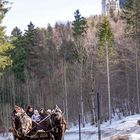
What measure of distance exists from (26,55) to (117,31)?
825 inches

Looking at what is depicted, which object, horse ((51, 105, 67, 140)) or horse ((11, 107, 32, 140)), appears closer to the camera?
horse ((11, 107, 32, 140))

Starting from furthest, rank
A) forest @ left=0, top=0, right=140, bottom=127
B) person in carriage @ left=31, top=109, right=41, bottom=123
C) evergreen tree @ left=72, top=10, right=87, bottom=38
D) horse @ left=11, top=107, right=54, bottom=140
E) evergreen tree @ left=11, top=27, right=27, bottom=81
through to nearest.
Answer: evergreen tree @ left=72, top=10, right=87, bottom=38
evergreen tree @ left=11, top=27, right=27, bottom=81
forest @ left=0, top=0, right=140, bottom=127
person in carriage @ left=31, top=109, right=41, bottom=123
horse @ left=11, top=107, right=54, bottom=140

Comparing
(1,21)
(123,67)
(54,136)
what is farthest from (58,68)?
(54,136)

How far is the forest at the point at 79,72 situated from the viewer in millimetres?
71000

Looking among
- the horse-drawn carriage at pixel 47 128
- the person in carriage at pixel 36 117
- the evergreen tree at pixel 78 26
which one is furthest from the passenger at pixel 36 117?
the evergreen tree at pixel 78 26

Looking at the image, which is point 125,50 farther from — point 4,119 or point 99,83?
point 4,119

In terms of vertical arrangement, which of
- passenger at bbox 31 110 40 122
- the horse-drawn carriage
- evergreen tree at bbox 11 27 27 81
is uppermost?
evergreen tree at bbox 11 27 27 81

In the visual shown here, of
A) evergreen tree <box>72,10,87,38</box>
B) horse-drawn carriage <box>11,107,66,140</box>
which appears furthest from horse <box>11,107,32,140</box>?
evergreen tree <box>72,10,87,38</box>

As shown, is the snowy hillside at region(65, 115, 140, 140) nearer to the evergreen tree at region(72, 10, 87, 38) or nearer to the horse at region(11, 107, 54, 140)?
the horse at region(11, 107, 54, 140)

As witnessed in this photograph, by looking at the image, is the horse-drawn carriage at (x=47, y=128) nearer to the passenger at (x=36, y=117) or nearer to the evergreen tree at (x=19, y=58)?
the passenger at (x=36, y=117)

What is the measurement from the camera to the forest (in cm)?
7100

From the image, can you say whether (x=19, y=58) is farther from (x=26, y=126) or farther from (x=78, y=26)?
(x=26, y=126)

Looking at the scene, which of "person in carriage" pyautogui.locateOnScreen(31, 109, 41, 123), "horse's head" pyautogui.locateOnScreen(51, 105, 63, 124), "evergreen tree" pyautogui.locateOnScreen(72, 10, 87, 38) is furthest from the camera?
"evergreen tree" pyautogui.locateOnScreen(72, 10, 87, 38)

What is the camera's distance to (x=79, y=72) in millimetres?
75125
